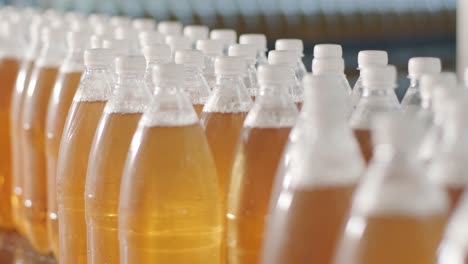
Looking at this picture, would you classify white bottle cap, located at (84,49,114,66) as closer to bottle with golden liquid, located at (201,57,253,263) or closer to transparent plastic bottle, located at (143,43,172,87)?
transparent plastic bottle, located at (143,43,172,87)

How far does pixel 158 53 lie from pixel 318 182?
563 mm

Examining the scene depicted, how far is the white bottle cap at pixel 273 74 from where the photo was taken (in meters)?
1.06

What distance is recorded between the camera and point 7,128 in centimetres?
222

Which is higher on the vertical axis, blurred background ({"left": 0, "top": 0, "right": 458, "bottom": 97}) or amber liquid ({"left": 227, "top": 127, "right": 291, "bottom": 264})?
blurred background ({"left": 0, "top": 0, "right": 458, "bottom": 97})

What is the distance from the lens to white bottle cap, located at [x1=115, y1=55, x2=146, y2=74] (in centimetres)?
127

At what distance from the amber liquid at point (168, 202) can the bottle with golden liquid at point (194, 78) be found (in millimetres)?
208

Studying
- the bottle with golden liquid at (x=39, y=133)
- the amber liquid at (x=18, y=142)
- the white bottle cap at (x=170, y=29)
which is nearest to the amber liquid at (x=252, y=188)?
the white bottle cap at (x=170, y=29)

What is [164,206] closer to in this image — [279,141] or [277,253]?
[279,141]

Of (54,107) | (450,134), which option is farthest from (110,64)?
(450,134)

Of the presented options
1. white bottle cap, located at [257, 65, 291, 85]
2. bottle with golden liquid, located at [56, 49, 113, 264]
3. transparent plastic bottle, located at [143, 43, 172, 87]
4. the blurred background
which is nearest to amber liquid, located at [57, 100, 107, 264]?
bottle with golden liquid, located at [56, 49, 113, 264]

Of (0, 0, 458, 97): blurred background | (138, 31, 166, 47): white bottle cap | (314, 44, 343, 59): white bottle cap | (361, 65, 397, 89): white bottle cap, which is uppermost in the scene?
(0, 0, 458, 97): blurred background

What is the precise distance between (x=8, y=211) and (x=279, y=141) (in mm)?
1217

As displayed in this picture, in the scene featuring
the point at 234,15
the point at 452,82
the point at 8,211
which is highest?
the point at 234,15

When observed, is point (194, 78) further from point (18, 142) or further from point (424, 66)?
point (18, 142)
